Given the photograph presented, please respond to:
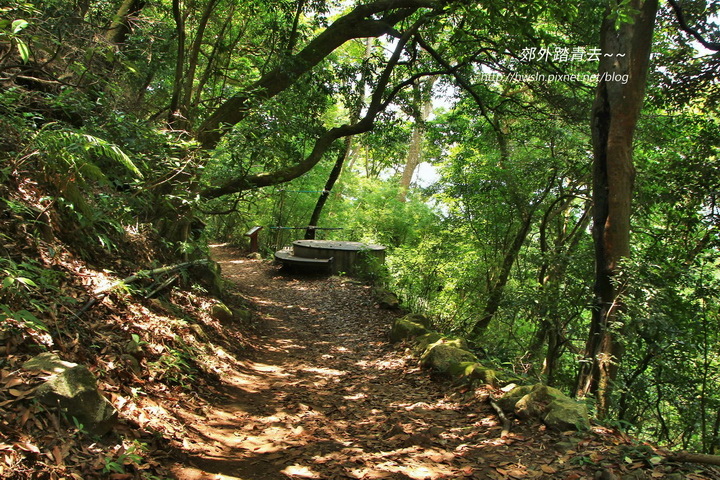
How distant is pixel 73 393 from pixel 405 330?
497 cm

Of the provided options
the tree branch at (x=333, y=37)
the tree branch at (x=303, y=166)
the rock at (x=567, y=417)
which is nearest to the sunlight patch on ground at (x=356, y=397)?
the rock at (x=567, y=417)

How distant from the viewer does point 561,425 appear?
11.4 feet

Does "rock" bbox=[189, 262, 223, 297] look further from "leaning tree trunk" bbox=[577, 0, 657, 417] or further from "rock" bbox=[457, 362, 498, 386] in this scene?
"leaning tree trunk" bbox=[577, 0, 657, 417]

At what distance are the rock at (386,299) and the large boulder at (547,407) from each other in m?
4.64

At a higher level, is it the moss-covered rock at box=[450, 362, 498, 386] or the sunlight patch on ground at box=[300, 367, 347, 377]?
the moss-covered rock at box=[450, 362, 498, 386]

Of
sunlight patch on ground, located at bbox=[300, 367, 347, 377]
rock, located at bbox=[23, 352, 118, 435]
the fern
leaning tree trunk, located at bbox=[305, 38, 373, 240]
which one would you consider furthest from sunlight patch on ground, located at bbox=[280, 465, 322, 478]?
leaning tree trunk, located at bbox=[305, 38, 373, 240]

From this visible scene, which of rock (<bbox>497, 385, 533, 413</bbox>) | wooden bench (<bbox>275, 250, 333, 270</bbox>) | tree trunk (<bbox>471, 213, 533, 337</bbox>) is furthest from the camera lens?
wooden bench (<bbox>275, 250, 333, 270</bbox>)

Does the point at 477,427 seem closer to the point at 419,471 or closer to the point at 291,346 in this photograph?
the point at 419,471

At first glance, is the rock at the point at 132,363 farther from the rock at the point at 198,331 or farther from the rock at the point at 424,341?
the rock at the point at 424,341

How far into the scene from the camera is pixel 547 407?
Answer: 145 inches

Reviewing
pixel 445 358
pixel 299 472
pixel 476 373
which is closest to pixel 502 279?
pixel 445 358

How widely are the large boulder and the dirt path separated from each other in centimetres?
27

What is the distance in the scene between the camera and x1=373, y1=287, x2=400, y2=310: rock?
868 cm

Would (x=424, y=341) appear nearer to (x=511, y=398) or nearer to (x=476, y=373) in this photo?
(x=476, y=373)
